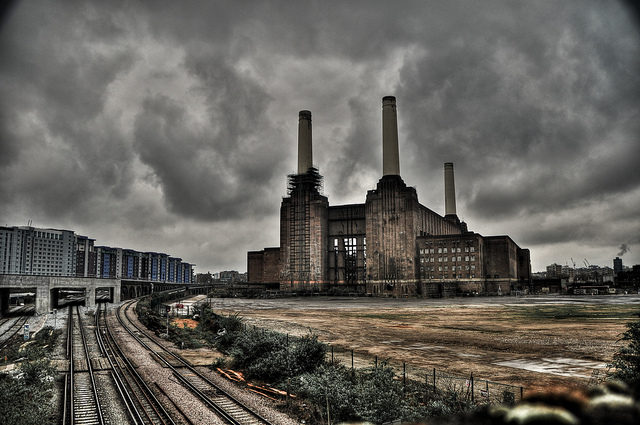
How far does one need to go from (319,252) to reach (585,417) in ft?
428

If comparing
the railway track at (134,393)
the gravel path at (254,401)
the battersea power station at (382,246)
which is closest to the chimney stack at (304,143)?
the battersea power station at (382,246)

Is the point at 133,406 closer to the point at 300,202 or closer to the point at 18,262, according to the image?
the point at 300,202

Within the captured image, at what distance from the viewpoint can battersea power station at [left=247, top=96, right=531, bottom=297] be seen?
124 m

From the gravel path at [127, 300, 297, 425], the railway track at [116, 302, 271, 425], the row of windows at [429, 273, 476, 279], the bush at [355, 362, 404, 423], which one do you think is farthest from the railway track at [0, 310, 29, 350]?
the row of windows at [429, 273, 476, 279]

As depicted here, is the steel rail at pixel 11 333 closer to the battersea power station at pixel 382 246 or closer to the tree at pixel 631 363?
the tree at pixel 631 363

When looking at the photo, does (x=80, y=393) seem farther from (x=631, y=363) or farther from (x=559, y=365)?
(x=559, y=365)

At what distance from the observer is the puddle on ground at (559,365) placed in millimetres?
23597

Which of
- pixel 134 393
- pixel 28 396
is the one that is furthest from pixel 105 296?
pixel 28 396

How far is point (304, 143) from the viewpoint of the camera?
13500cm

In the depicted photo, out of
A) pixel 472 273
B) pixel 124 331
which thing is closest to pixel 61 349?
pixel 124 331

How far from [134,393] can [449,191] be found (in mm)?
154115

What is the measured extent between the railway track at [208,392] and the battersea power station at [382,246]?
9575 centimetres

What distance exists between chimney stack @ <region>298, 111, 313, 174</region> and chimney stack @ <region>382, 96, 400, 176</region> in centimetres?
2359

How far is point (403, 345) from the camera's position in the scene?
110 feet
